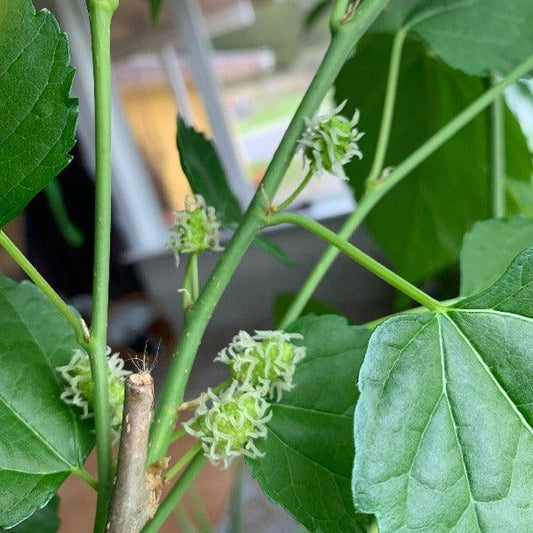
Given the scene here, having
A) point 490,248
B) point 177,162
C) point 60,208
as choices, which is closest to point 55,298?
point 490,248

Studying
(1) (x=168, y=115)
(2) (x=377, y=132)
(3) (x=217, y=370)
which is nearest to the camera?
(2) (x=377, y=132)

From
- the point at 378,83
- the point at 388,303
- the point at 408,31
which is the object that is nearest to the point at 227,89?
the point at 388,303

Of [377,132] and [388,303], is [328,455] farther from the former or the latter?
[388,303]

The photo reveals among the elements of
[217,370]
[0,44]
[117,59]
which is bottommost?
[217,370]

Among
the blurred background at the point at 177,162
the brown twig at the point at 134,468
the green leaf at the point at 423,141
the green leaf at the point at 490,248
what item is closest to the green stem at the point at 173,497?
the brown twig at the point at 134,468

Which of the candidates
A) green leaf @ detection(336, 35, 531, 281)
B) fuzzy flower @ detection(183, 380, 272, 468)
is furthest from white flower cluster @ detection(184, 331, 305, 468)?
green leaf @ detection(336, 35, 531, 281)

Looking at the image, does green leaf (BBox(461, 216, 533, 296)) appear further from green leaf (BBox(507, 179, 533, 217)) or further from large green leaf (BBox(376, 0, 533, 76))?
green leaf (BBox(507, 179, 533, 217))

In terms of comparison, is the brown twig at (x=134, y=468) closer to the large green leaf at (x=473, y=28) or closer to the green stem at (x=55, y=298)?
the green stem at (x=55, y=298)
